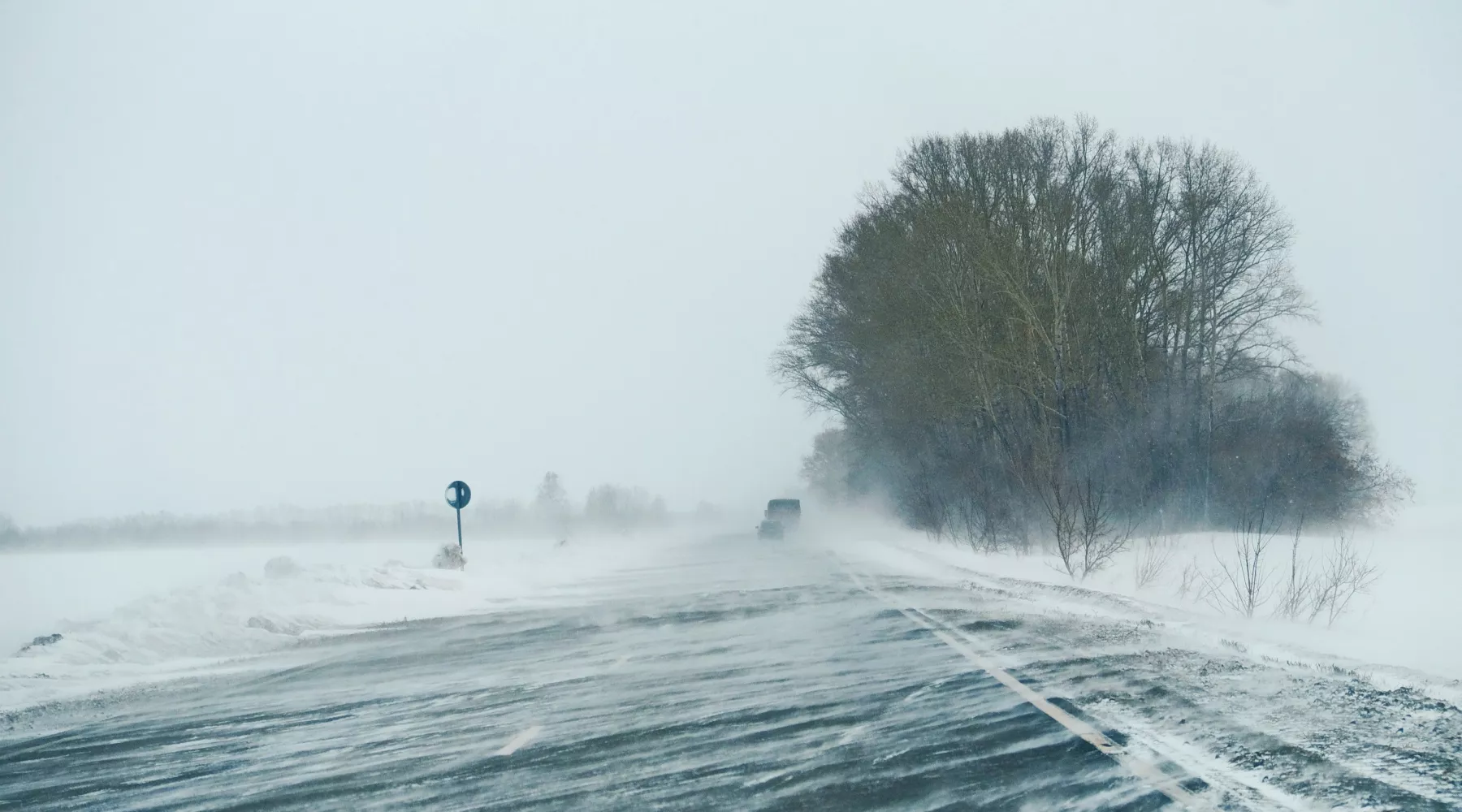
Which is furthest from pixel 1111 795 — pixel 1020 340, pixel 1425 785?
pixel 1020 340

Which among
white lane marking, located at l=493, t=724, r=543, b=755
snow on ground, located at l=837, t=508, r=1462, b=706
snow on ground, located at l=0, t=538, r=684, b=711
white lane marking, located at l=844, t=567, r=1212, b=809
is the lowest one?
snow on ground, located at l=837, t=508, r=1462, b=706

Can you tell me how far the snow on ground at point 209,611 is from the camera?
13.8 m

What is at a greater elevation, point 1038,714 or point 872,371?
point 872,371

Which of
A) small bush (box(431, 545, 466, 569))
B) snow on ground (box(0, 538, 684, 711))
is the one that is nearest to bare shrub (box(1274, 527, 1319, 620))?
snow on ground (box(0, 538, 684, 711))

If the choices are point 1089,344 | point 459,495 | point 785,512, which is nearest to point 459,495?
point 459,495

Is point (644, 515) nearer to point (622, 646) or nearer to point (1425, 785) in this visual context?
point (622, 646)

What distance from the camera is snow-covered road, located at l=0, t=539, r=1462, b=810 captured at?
20.5ft

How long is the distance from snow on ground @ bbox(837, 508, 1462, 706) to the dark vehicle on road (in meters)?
26.7

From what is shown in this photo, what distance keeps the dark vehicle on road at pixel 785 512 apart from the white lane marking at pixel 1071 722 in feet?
155

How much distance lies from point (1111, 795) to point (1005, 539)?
93.1ft

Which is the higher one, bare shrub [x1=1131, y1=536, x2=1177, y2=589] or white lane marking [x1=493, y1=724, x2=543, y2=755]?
white lane marking [x1=493, y1=724, x2=543, y2=755]

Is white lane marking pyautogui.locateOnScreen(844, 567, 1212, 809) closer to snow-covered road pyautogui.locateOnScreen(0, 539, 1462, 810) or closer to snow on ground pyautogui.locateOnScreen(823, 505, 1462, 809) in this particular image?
snow-covered road pyautogui.locateOnScreen(0, 539, 1462, 810)

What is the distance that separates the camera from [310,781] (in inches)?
278

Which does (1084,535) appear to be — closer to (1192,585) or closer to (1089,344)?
(1192,585)
